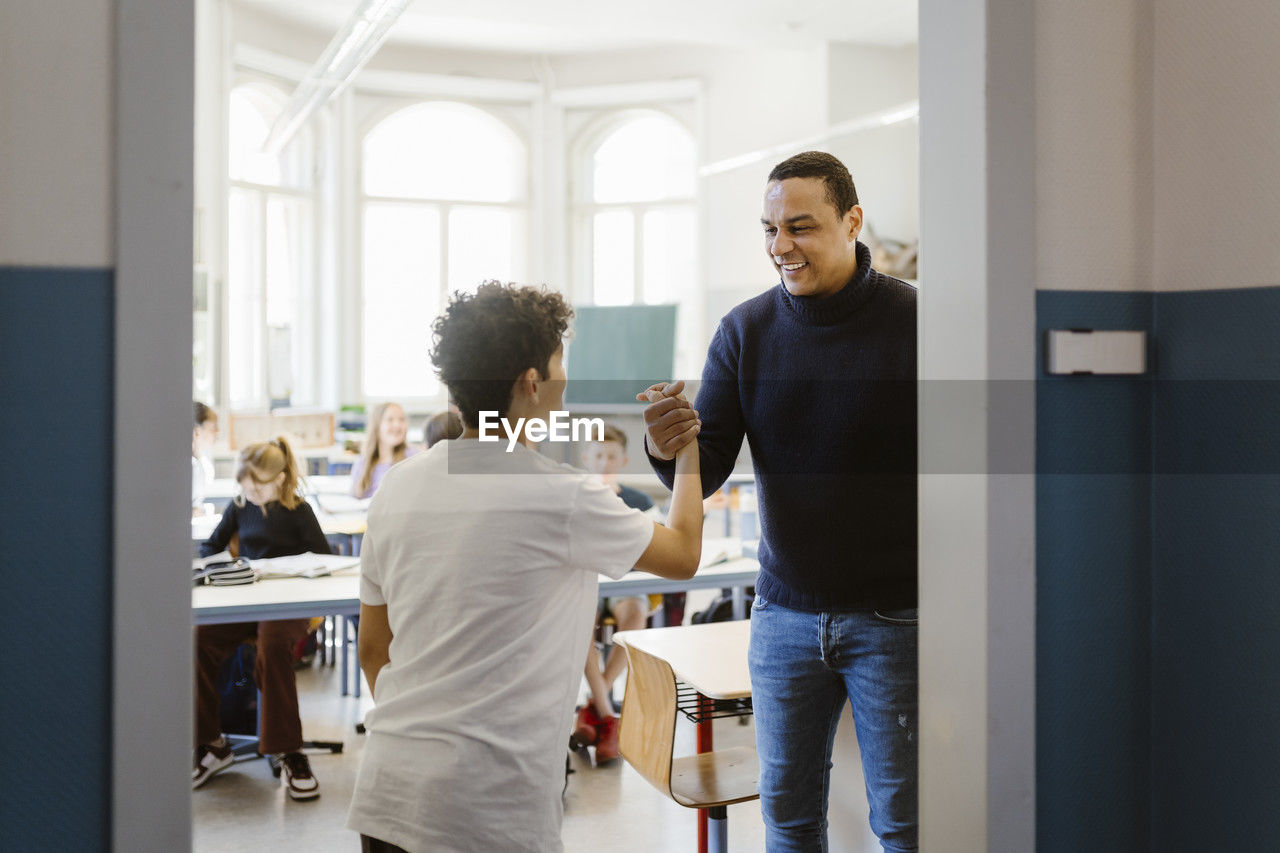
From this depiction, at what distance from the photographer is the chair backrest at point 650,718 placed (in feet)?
8.52

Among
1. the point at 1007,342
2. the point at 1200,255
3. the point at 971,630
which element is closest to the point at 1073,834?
the point at 971,630

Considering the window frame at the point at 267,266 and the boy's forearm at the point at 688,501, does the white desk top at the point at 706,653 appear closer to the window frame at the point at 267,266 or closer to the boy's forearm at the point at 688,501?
the boy's forearm at the point at 688,501

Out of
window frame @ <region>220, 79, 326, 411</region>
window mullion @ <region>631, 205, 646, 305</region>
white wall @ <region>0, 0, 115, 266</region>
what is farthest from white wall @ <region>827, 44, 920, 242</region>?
white wall @ <region>0, 0, 115, 266</region>

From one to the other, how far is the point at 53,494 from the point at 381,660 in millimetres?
608

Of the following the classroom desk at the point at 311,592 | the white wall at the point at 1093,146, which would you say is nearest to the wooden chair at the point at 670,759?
the classroom desk at the point at 311,592

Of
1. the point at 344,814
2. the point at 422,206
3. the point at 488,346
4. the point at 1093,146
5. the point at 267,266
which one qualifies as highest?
the point at 422,206

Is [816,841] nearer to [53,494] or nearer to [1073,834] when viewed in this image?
[1073,834]

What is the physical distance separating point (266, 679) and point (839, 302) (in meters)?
2.68

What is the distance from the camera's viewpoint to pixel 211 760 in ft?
12.8

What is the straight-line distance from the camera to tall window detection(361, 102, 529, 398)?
969 cm

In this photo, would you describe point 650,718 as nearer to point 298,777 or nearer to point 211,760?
point 298,777

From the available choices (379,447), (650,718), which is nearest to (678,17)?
(379,447)

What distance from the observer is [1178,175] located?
1718mm

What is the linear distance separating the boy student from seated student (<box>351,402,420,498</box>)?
4148mm
